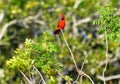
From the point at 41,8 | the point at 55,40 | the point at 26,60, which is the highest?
the point at 41,8

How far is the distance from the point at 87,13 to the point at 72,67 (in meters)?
2.64

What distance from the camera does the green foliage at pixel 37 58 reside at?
21.9 feet

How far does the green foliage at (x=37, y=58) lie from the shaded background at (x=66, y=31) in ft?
34.8

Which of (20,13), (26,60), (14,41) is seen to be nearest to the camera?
A: (26,60)

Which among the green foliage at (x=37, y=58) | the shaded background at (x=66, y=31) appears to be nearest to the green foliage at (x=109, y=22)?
the green foliage at (x=37, y=58)

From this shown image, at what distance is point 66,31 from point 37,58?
41.1ft

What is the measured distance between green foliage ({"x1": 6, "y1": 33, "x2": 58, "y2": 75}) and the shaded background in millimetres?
10593

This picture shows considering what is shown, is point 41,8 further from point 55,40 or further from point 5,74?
point 5,74

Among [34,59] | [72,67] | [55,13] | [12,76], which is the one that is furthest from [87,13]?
[34,59]

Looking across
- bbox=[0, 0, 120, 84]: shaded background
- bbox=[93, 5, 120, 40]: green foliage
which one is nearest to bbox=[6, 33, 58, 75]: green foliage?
bbox=[93, 5, 120, 40]: green foliage

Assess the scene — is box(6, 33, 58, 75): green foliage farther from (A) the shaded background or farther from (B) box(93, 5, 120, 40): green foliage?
(A) the shaded background

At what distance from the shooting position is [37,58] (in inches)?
267

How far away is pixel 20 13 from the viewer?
62.1 feet

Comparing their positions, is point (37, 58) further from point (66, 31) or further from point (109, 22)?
point (66, 31)
